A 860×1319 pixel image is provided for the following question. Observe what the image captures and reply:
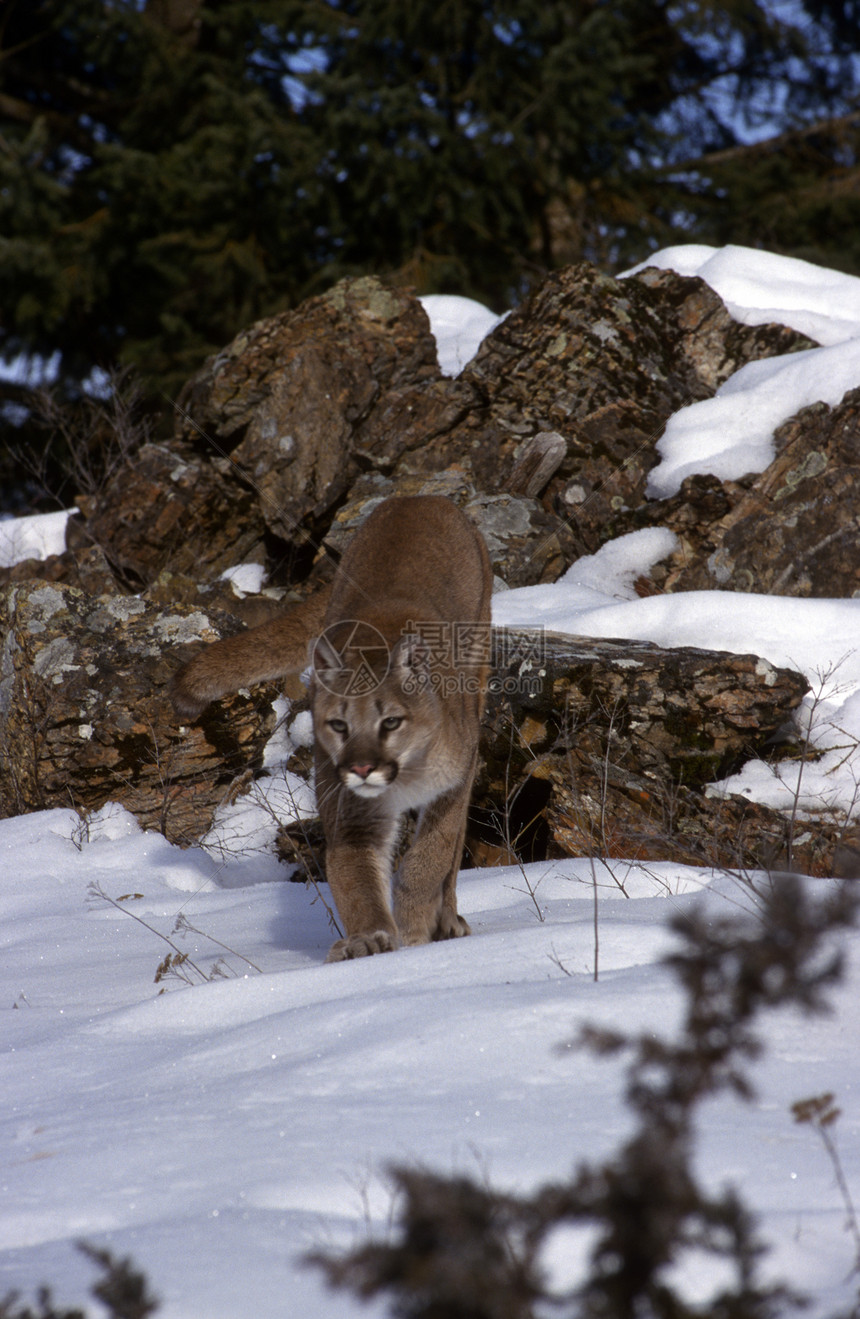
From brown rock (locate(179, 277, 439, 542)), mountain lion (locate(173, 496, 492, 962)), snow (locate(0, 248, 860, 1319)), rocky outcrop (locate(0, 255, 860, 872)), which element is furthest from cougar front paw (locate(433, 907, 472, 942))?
brown rock (locate(179, 277, 439, 542))

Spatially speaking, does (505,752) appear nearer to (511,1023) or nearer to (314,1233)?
(511,1023)

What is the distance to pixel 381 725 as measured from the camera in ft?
13.5

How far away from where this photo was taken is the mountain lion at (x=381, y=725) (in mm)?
4062

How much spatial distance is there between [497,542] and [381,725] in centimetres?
341

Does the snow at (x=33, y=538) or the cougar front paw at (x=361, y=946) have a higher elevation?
the cougar front paw at (x=361, y=946)

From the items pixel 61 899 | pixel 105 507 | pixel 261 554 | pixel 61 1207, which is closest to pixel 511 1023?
pixel 61 1207

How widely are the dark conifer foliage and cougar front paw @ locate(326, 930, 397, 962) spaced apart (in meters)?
10.5

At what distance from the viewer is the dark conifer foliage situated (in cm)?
1343

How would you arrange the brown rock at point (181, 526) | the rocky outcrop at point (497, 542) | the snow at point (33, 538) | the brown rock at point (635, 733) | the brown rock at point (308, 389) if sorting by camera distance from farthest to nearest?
the snow at point (33, 538) → the brown rock at point (181, 526) → the brown rock at point (308, 389) → the rocky outcrop at point (497, 542) → the brown rock at point (635, 733)

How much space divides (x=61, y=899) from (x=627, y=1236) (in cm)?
407

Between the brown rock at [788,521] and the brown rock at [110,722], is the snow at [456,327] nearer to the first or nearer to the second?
the brown rock at [788,521]

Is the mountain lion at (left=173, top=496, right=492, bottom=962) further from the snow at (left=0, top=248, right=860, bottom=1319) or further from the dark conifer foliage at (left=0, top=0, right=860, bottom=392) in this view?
the dark conifer foliage at (left=0, top=0, right=860, bottom=392)

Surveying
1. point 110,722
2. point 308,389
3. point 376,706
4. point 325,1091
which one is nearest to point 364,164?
point 308,389

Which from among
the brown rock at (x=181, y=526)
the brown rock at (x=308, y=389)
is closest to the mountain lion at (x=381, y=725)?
the brown rock at (x=308, y=389)
